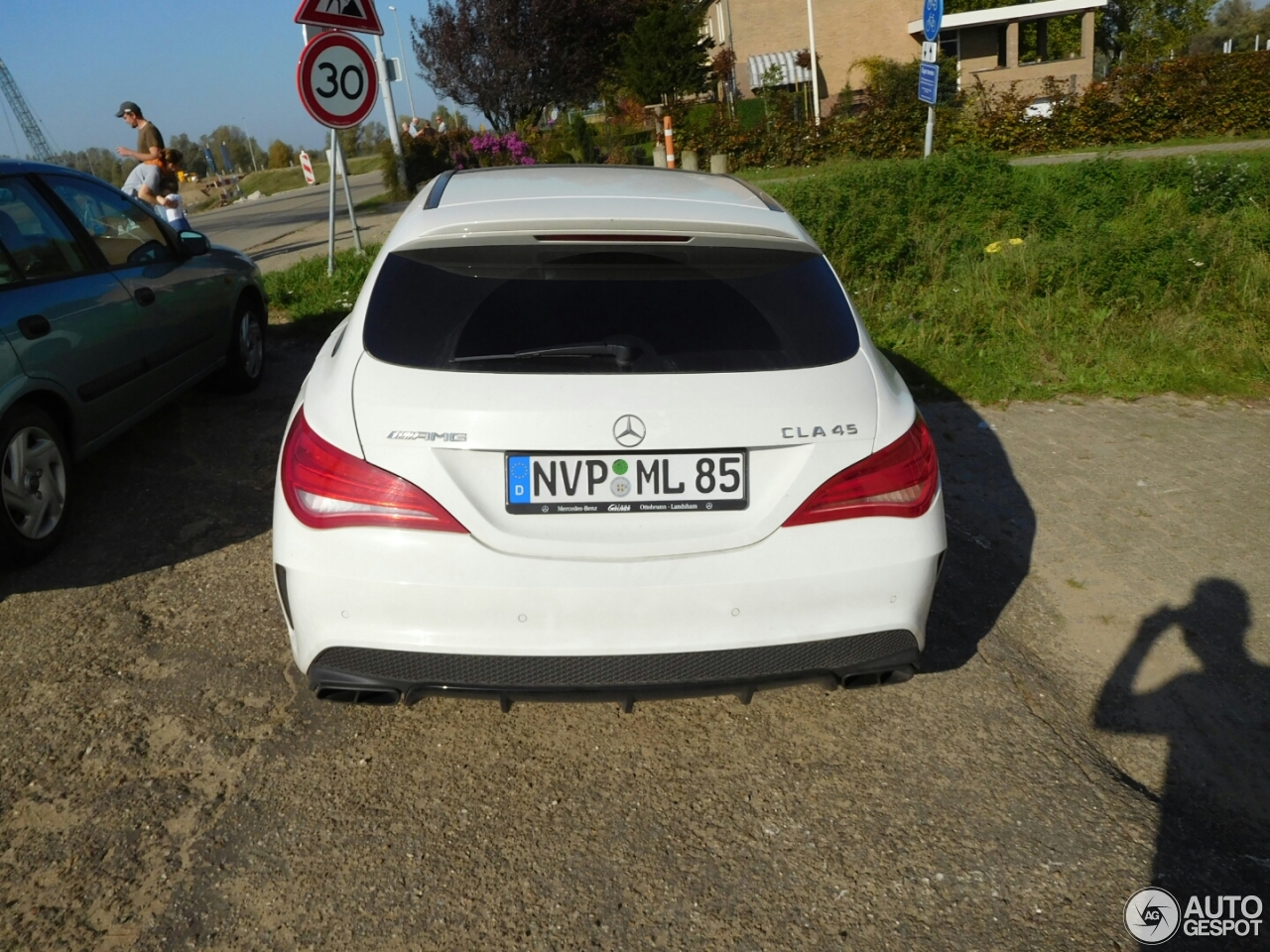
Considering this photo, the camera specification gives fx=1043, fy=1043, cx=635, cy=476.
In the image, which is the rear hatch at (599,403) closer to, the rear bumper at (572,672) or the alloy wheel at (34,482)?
the rear bumper at (572,672)

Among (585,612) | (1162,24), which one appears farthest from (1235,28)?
(585,612)

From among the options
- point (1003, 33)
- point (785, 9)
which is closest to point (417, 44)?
point (785, 9)

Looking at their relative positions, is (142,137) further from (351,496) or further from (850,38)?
(850,38)

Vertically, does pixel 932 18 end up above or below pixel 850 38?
above

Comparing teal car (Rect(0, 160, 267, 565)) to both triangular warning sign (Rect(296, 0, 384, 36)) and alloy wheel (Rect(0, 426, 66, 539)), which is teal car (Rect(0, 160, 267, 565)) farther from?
triangular warning sign (Rect(296, 0, 384, 36))

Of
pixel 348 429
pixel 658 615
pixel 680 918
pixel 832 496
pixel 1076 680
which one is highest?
pixel 348 429

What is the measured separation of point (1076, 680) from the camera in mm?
3639

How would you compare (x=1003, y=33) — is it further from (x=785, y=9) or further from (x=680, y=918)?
(x=680, y=918)

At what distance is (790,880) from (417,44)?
1386 inches

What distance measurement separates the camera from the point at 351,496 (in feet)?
8.80

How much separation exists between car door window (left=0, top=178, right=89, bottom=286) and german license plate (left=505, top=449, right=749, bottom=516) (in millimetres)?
3133

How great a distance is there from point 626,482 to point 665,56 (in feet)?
104

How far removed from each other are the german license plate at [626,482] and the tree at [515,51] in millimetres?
31660

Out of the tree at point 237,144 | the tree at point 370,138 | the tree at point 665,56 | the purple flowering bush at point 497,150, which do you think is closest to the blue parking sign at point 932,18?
the purple flowering bush at point 497,150
